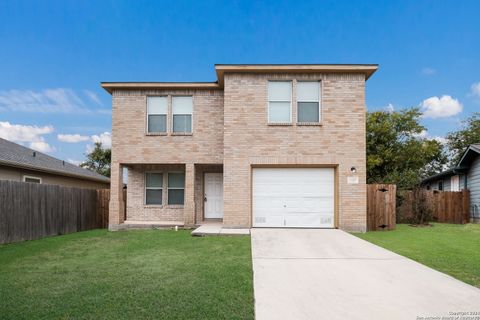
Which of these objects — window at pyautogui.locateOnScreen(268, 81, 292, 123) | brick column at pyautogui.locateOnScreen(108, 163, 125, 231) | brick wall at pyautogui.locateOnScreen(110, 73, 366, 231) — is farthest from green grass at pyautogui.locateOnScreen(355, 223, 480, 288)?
brick column at pyautogui.locateOnScreen(108, 163, 125, 231)

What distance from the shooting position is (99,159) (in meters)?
36.5

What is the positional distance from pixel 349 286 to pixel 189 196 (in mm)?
9044

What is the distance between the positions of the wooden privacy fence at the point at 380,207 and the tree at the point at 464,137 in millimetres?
28110

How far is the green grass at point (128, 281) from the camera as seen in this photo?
443 centimetres

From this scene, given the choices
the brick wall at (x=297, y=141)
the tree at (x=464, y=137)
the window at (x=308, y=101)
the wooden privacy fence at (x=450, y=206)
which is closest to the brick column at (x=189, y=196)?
the brick wall at (x=297, y=141)

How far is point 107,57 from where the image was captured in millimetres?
19156

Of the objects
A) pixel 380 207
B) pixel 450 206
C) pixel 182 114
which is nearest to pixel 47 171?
pixel 182 114

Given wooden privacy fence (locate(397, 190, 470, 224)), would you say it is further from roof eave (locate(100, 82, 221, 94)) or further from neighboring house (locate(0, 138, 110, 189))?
neighboring house (locate(0, 138, 110, 189))

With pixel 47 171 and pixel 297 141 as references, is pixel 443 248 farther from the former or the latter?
pixel 47 171

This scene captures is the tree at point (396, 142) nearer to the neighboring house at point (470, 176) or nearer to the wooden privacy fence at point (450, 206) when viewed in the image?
the neighboring house at point (470, 176)

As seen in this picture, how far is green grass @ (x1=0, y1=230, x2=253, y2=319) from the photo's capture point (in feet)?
14.5

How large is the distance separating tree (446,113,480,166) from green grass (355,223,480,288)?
27.0 meters

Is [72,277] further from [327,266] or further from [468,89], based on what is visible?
[468,89]

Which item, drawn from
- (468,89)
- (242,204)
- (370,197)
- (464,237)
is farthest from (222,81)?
(468,89)
